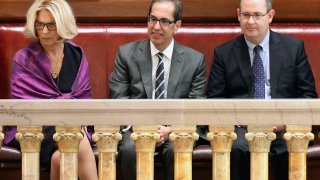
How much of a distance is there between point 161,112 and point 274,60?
1416mm

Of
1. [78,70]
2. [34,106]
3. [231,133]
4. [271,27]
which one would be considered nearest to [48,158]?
[78,70]

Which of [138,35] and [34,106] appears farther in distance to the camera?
[138,35]

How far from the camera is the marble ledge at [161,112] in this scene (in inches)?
127

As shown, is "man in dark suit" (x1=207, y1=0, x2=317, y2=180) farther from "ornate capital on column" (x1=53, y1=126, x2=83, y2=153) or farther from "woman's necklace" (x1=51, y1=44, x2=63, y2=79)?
"ornate capital on column" (x1=53, y1=126, x2=83, y2=153)

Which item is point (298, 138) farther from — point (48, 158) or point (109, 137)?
point (48, 158)

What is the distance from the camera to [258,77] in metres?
4.48

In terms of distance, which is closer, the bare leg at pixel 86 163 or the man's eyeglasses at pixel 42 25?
the bare leg at pixel 86 163

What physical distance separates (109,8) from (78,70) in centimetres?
60

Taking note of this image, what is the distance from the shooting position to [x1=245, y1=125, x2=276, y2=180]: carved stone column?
3205mm

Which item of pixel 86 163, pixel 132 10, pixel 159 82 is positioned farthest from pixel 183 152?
pixel 132 10

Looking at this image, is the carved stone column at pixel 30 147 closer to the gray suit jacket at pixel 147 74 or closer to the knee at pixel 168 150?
the knee at pixel 168 150

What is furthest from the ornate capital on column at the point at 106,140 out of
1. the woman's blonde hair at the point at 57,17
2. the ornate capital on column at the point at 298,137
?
the woman's blonde hair at the point at 57,17

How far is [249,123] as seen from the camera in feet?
10.6

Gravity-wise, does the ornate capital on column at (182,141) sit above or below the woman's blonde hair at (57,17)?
below
